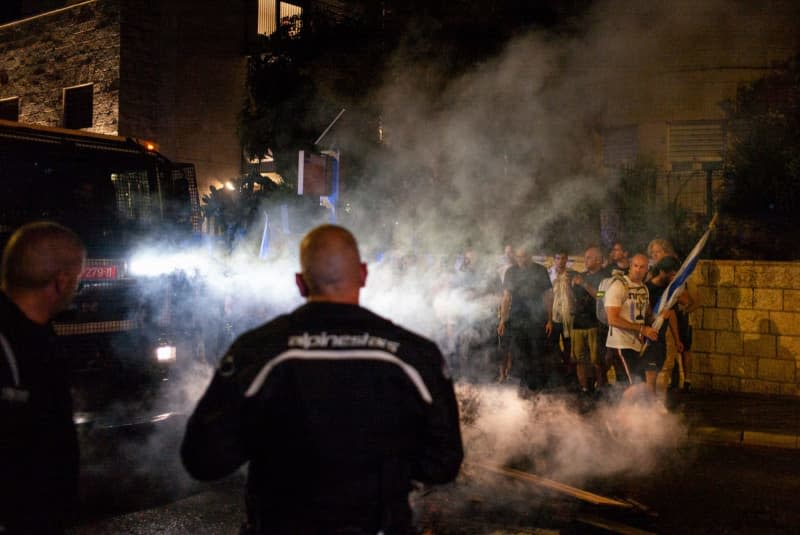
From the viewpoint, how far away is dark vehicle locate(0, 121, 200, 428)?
5641mm

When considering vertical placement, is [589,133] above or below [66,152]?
above

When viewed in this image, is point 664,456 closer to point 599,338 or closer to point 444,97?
point 599,338

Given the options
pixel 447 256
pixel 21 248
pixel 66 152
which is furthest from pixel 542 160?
pixel 21 248

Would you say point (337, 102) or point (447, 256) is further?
point (337, 102)

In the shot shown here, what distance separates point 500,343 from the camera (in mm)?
9539

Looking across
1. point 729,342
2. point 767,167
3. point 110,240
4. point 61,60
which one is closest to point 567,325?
point 729,342

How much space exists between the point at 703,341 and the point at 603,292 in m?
2.30

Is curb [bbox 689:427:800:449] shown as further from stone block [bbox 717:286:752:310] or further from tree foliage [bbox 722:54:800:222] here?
tree foliage [bbox 722:54:800:222]

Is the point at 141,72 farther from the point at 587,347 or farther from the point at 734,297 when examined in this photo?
the point at 734,297

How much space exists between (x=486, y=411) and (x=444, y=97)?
587 cm

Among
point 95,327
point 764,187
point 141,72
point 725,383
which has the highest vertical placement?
point 141,72

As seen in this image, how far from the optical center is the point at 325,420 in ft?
6.24

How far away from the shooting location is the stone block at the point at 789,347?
8.59m

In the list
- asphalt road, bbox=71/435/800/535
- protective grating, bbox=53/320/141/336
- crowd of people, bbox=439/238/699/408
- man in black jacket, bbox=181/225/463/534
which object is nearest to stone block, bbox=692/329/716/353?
crowd of people, bbox=439/238/699/408
